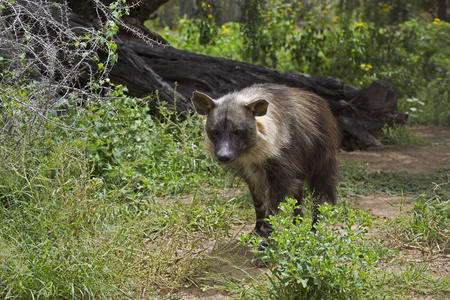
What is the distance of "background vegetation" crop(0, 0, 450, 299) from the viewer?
3301 mm

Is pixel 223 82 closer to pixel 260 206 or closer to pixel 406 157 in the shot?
pixel 406 157

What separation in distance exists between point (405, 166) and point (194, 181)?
289 centimetres

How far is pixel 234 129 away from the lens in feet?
14.2

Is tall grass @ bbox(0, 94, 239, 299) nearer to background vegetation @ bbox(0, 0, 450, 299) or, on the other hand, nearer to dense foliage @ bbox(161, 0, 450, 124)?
background vegetation @ bbox(0, 0, 450, 299)

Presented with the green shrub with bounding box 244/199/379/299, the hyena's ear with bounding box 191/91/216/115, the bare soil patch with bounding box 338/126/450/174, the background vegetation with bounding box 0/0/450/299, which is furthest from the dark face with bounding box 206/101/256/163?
the bare soil patch with bounding box 338/126/450/174

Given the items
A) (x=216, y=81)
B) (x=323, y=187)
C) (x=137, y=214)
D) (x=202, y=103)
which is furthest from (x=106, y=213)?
(x=216, y=81)

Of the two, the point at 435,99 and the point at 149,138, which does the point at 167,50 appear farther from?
the point at 435,99

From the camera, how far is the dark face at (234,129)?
14.1 ft

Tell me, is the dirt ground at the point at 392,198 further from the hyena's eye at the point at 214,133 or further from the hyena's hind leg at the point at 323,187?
the hyena's eye at the point at 214,133

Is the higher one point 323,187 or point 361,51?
point 361,51

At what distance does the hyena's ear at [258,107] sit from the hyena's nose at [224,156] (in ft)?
1.34

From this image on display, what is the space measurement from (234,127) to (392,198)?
228cm

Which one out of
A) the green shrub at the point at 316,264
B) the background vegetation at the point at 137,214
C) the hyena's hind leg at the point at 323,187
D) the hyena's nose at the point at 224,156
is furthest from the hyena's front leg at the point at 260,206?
the green shrub at the point at 316,264

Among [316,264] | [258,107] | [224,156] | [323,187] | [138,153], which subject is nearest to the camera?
[316,264]
